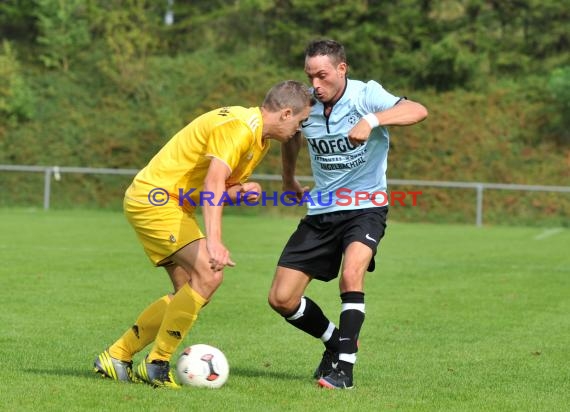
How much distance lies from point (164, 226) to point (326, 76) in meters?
1.54

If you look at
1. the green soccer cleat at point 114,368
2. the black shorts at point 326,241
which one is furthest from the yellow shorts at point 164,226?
the black shorts at point 326,241

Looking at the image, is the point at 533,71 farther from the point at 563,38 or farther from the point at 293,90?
the point at 293,90

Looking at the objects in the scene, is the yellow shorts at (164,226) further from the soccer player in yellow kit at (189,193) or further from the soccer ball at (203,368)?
the soccer ball at (203,368)

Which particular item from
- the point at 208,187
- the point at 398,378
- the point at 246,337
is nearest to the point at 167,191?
the point at 208,187

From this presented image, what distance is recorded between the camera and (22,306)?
10.6 metres

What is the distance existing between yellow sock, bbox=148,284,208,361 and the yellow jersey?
0.59 meters

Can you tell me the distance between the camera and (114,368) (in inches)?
271

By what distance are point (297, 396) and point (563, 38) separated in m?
30.4

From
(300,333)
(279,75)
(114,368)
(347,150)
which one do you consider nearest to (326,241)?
(347,150)

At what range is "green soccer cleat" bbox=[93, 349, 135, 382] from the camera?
6.88 metres

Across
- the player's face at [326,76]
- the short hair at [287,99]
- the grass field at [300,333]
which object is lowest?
the grass field at [300,333]

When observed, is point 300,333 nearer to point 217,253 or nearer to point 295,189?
point 295,189

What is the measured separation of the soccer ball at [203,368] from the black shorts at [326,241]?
92 centimetres

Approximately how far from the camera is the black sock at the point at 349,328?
6.71 metres
